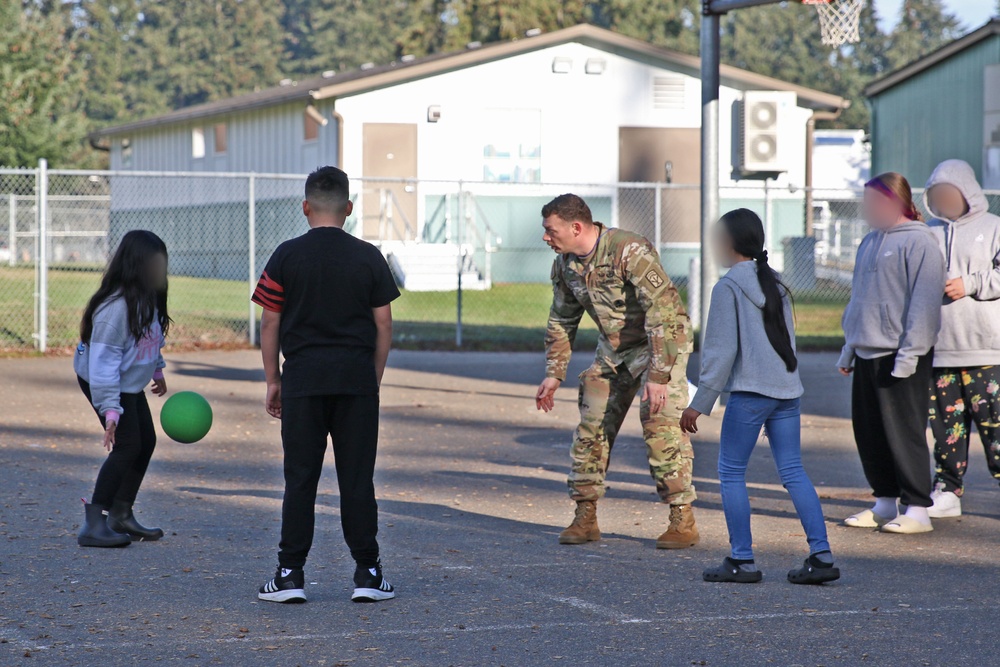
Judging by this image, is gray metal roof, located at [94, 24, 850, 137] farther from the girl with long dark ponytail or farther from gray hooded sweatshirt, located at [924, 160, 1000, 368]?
the girl with long dark ponytail

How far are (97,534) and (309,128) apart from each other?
24180mm

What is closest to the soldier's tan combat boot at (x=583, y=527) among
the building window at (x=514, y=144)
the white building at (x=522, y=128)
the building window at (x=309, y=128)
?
the white building at (x=522, y=128)

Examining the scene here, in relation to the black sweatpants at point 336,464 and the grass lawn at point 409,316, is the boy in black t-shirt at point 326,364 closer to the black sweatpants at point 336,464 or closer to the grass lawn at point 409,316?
the black sweatpants at point 336,464

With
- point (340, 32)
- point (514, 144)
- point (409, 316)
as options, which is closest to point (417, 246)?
point (514, 144)

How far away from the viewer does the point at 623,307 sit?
679cm

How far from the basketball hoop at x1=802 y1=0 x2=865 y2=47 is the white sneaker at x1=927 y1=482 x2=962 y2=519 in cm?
595

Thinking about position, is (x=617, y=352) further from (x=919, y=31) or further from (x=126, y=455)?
(x=919, y=31)

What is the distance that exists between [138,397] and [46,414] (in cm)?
507

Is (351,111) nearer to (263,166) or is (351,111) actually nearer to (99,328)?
(263,166)

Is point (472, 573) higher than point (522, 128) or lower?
lower

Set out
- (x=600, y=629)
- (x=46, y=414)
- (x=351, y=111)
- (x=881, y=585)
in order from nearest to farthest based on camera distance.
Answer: (x=600, y=629), (x=881, y=585), (x=46, y=414), (x=351, y=111)

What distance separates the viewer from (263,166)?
3244 cm

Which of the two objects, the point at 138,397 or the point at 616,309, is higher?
the point at 616,309

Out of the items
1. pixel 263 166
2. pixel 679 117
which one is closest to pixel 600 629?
pixel 679 117
